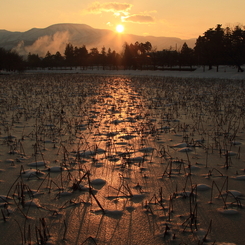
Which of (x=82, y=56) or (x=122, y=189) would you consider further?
(x=82, y=56)

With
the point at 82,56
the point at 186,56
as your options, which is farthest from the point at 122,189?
the point at 82,56

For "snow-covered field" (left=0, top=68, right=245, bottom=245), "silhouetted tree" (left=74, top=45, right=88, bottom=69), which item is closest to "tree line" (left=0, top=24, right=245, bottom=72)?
"silhouetted tree" (left=74, top=45, right=88, bottom=69)

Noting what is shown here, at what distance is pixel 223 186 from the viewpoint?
361 centimetres

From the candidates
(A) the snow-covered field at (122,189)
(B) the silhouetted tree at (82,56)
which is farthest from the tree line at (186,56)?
(A) the snow-covered field at (122,189)

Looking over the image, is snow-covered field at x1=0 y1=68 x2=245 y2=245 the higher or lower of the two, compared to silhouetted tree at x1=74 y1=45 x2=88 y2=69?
lower

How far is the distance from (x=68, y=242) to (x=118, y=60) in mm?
91976

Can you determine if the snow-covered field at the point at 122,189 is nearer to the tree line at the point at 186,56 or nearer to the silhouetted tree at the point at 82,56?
the tree line at the point at 186,56

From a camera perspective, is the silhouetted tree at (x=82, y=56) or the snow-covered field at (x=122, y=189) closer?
the snow-covered field at (x=122, y=189)

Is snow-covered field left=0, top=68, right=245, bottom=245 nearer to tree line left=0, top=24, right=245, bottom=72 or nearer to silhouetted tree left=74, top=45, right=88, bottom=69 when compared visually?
tree line left=0, top=24, right=245, bottom=72

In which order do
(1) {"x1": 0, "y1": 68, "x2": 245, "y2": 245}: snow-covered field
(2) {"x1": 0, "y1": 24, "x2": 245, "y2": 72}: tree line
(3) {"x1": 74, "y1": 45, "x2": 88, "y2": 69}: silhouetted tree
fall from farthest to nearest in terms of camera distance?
(3) {"x1": 74, "y1": 45, "x2": 88, "y2": 69}: silhouetted tree → (2) {"x1": 0, "y1": 24, "x2": 245, "y2": 72}: tree line → (1) {"x1": 0, "y1": 68, "x2": 245, "y2": 245}: snow-covered field

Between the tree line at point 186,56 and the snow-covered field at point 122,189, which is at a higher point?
the tree line at point 186,56

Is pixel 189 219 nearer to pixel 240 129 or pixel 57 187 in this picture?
pixel 57 187

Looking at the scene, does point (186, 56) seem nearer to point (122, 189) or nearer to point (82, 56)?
point (82, 56)

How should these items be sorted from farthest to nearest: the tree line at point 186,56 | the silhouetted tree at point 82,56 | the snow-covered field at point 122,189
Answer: the silhouetted tree at point 82,56 → the tree line at point 186,56 → the snow-covered field at point 122,189
